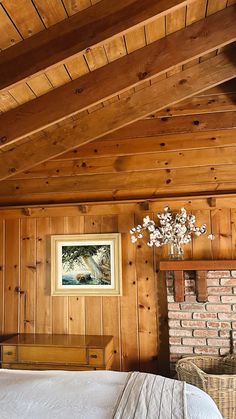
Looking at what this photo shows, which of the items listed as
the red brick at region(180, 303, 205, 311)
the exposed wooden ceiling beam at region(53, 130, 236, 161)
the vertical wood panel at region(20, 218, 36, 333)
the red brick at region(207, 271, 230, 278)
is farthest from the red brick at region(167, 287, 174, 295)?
the vertical wood panel at region(20, 218, 36, 333)

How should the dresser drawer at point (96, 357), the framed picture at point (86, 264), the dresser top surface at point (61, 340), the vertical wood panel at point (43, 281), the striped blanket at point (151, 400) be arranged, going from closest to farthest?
1. the striped blanket at point (151, 400)
2. the dresser drawer at point (96, 357)
3. the dresser top surface at point (61, 340)
4. the framed picture at point (86, 264)
5. the vertical wood panel at point (43, 281)

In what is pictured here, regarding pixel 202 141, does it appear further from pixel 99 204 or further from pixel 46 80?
pixel 46 80

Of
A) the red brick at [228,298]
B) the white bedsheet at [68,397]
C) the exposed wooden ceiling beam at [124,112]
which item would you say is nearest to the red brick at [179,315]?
the red brick at [228,298]

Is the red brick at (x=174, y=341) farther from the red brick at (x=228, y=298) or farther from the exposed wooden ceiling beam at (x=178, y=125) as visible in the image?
the exposed wooden ceiling beam at (x=178, y=125)

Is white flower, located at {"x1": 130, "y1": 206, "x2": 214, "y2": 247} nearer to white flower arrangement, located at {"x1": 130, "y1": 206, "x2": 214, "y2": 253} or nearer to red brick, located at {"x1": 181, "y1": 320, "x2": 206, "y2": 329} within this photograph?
white flower arrangement, located at {"x1": 130, "y1": 206, "x2": 214, "y2": 253}

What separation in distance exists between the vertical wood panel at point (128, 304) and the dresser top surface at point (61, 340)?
0.65 feet

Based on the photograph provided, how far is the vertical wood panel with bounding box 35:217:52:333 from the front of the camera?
3711 millimetres

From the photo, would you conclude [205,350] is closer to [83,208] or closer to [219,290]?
[219,290]

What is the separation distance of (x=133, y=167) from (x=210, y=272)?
126 cm

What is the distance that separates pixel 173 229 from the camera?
3326 millimetres

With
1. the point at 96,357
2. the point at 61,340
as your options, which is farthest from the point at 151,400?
the point at 61,340

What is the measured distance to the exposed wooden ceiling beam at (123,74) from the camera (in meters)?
2.27

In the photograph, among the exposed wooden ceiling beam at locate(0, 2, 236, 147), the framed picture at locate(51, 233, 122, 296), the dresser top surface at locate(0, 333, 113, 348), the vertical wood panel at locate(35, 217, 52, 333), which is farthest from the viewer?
the vertical wood panel at locate(35, 217, 52, 333)

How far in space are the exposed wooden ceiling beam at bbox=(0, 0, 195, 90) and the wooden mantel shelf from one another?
2096mm
